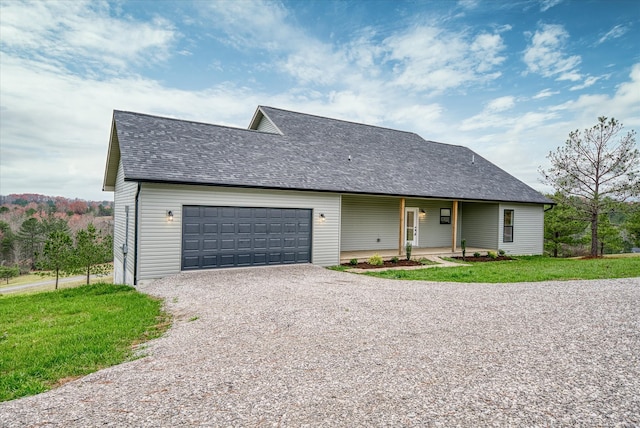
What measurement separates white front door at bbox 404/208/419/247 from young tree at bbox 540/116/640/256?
24.3 feet

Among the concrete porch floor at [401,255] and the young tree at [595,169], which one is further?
the young tree at [595,169]

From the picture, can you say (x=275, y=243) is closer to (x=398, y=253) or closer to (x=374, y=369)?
(x=398, y=253)

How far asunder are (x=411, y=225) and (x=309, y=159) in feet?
22.7

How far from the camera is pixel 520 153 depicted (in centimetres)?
2655

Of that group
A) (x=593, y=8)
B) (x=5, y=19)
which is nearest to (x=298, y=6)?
(x=5, y=19)

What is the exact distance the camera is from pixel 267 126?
16.8 meters

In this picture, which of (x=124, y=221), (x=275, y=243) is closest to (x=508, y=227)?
(x=275, y=243)

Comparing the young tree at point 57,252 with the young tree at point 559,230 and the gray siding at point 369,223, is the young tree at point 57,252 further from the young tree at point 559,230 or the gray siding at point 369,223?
the young tree at point 559,230

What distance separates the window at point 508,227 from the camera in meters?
17.1

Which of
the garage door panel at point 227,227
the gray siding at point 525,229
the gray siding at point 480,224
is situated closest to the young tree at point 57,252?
the garage door panel at point 227,227

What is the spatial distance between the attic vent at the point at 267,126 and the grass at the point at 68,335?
32.6 feet

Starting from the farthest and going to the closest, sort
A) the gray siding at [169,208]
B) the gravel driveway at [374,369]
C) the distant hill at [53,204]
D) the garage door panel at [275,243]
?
the distant hill at [53,204] → the garage door panel at [275,243] → the gray siding at [169,208] → the gravel driveway at [374,369]

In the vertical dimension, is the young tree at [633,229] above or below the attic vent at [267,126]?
below

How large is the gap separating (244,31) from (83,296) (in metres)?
15.4
